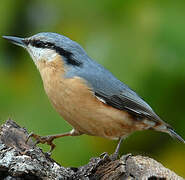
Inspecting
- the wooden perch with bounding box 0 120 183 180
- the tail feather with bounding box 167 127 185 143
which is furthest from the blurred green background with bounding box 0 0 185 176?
the wooden perch with bounding box 0 120 183 180

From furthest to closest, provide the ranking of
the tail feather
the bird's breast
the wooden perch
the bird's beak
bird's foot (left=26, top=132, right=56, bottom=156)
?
the bird's beak
the tail feather
the bird's breast
bird's foot (left=26, top=132, right=56, bottom=156)
the wooden perch

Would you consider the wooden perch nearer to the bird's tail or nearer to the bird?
the bird

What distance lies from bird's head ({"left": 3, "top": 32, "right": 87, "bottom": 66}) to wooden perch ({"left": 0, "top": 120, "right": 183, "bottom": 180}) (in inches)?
47.5

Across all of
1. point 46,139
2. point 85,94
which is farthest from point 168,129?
point 46,139

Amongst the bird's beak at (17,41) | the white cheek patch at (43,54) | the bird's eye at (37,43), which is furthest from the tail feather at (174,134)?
the bird's beak at (17,41)

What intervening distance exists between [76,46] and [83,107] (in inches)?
26.3

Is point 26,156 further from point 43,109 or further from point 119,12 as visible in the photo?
point 119,12

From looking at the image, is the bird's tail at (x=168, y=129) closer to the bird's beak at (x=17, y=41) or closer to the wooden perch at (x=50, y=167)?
the wooden perch at (x=50, y=167)

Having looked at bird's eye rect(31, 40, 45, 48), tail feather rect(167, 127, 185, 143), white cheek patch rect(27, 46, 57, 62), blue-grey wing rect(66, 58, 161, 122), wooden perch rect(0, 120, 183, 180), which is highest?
bird's eye rect(31, 40, 45, 48)

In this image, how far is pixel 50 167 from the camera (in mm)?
3693

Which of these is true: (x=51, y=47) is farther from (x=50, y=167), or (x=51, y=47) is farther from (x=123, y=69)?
(x=50, y=167)

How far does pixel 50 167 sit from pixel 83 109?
3.75 feet

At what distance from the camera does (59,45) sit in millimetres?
5113

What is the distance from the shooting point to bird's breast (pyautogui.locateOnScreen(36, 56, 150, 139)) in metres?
4.76
